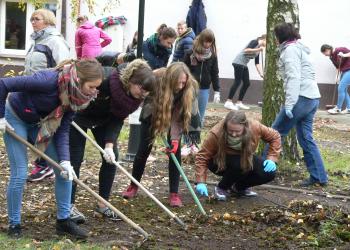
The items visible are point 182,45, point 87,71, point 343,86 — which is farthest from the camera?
point 343,86

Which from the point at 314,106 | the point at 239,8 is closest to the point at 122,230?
the point at 314,106

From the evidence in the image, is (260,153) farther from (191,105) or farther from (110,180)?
(110,180)

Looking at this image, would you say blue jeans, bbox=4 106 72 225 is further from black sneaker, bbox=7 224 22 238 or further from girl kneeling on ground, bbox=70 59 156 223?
girl kneeling on ground, bbox=70 59 156 223

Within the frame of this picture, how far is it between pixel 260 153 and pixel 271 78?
984 millimetres

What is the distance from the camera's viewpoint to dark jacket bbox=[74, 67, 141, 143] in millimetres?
5578

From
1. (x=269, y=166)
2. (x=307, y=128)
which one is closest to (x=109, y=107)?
(x=269, y=166)

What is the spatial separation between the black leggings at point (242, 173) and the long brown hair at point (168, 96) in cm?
67

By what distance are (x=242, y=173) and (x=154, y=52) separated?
3.41m

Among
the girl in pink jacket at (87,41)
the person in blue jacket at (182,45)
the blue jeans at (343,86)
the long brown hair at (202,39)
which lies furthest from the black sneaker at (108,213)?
the blue jeans at (343,86)

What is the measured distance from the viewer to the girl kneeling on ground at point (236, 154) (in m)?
6.43

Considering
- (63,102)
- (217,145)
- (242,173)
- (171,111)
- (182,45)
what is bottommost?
(242,173)

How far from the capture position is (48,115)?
197 inches

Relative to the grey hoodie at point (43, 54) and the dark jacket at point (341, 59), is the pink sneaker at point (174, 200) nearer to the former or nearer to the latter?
the grey hoodie at point (43, 54)

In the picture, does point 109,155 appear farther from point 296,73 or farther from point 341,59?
point 341,59
